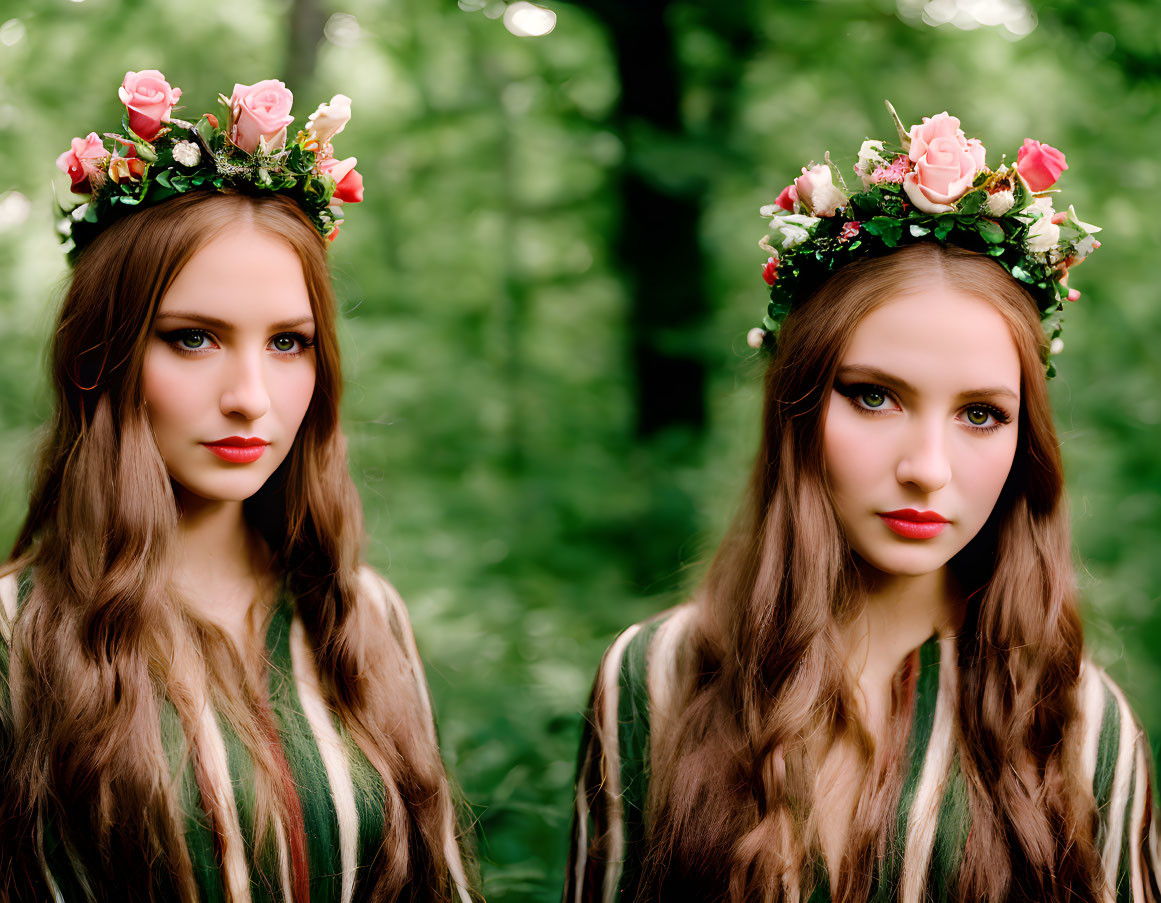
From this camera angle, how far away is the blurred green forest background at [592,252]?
11.7 ft

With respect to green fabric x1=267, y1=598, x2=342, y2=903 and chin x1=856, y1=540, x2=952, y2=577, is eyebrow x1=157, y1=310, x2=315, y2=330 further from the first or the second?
chin x1=856, y1=540, x2=952, y2=577

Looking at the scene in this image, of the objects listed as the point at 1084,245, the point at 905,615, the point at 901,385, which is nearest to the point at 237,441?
the point at 901,385

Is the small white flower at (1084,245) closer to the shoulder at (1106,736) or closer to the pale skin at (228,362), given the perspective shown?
the shoulder at (1106,736)

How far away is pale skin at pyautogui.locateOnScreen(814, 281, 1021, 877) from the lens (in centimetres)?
185

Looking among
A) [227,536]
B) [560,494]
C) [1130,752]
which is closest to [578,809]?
[227,536]

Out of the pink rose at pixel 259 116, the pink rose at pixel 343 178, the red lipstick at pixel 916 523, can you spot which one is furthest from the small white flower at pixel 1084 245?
the pink rose at pixel 259 116

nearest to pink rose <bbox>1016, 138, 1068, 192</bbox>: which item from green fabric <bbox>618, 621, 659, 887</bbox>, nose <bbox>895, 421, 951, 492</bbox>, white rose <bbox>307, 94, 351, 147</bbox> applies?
nose <bbox>895, 421, 951, 492</bbox>

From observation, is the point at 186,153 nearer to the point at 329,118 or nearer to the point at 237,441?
the point at 329,118

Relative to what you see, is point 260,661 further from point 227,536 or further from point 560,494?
point 560,494

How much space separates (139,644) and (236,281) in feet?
2.26

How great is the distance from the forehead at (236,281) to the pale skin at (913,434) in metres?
1.07

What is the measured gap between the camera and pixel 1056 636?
2045 mm

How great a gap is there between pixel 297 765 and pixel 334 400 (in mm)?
739

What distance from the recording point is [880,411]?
6.29 ft
